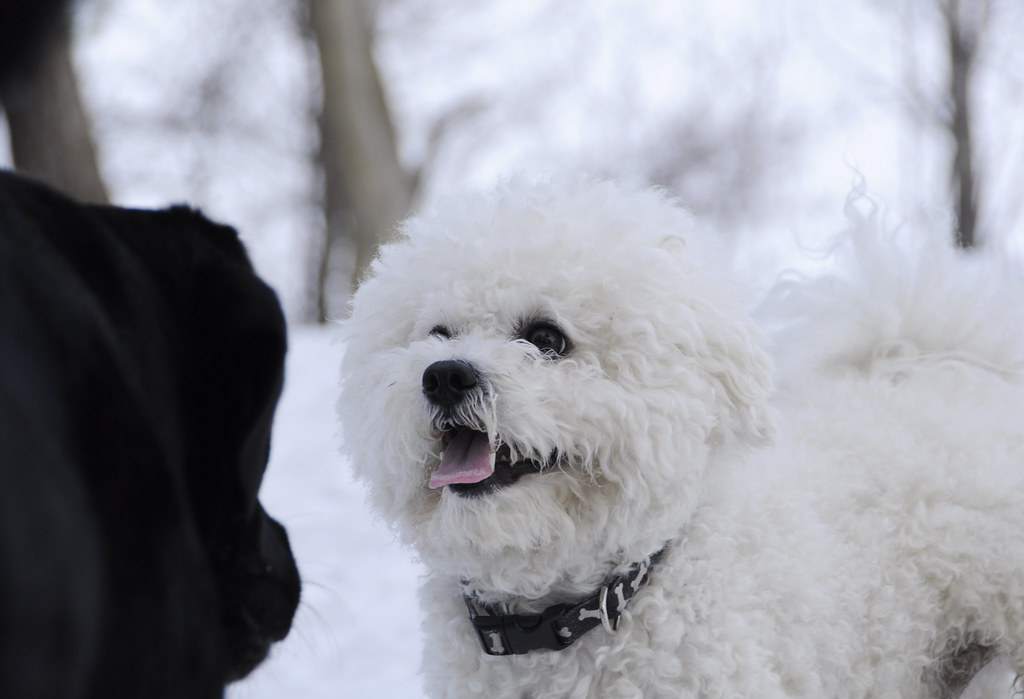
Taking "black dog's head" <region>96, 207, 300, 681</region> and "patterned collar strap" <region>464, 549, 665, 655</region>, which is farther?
"patterned collar strap" <region>464, 549, 665, 655</region>

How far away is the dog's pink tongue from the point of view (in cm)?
217

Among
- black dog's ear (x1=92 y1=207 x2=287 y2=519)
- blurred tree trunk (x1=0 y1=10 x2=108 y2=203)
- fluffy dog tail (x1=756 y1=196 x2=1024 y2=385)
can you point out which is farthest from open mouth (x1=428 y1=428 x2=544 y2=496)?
blurred tree trunk (x1=0 y1=10 x2=108 y2=203)

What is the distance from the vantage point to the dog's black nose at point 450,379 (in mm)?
2170

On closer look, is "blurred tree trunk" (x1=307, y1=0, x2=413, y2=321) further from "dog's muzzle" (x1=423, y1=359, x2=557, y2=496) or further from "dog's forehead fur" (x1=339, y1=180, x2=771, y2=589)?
"dog's muzzle" (x1=423, y1=359, x2=557, y2=496)

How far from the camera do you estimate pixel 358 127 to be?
432 inches

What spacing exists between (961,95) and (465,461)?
19007 millimetres

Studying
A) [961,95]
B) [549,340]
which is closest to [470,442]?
[549,340]

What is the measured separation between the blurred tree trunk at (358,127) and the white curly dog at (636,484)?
25.4 ft

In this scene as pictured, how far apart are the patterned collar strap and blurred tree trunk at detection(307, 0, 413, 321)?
8.03 metres

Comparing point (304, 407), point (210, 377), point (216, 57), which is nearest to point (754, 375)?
point (210, 377)

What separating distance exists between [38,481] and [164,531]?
0.89 ft

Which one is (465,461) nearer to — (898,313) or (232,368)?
(232,368)

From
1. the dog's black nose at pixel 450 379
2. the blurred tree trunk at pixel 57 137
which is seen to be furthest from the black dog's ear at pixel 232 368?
the blurred tree trunk at pixel 57 137

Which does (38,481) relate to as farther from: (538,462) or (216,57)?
(216,57)
